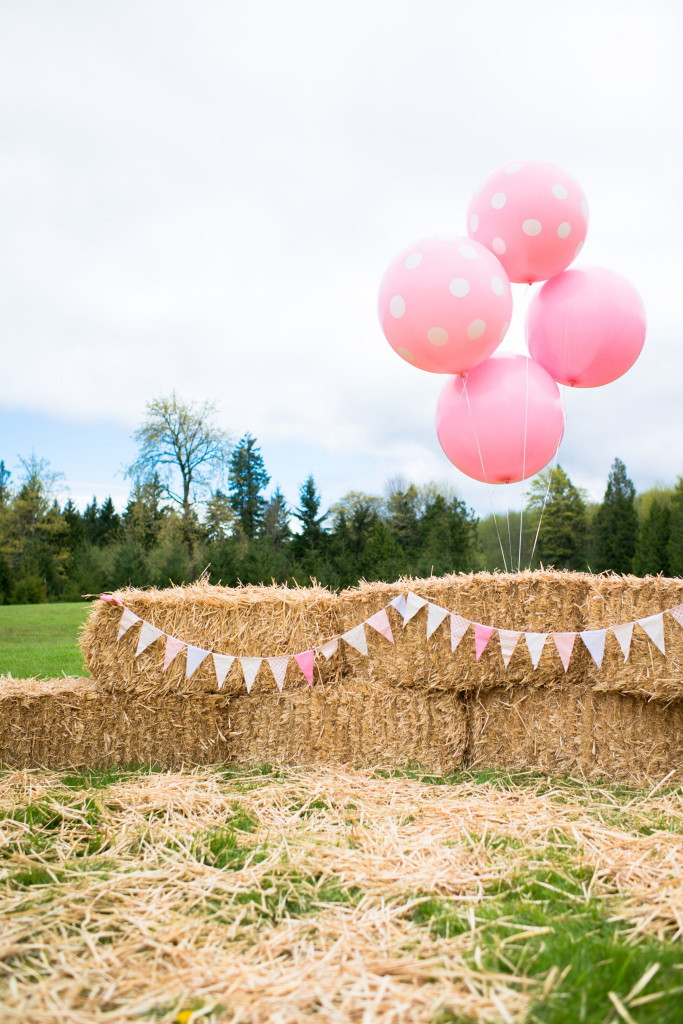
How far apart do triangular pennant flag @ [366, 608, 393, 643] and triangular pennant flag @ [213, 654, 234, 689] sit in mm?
1028

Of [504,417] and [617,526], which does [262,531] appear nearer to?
[617,526]

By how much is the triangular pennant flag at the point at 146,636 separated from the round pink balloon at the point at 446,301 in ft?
8.91

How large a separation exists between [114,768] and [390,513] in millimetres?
24973

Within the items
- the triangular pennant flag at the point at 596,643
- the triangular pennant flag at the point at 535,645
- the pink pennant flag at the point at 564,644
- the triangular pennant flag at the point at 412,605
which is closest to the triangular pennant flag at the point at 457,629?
the triangular pennant flag at the point at 412,605

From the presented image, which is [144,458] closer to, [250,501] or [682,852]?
[250,501]

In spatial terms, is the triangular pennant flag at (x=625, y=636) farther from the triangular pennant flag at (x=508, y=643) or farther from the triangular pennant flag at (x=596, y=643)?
the triangular pennant flag at (x=508, y=643)

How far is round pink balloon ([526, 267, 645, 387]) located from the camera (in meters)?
5.00

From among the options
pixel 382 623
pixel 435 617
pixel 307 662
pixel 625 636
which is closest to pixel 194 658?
pixel 307 662

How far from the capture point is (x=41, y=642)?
12609 millimetres

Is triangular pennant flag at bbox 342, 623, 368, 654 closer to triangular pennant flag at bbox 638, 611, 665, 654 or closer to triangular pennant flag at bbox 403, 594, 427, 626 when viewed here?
triangular pennant flag at bbox 403, 594, 427, 626

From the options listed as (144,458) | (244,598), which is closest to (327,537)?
(144,458)

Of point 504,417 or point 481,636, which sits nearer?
point 481,636

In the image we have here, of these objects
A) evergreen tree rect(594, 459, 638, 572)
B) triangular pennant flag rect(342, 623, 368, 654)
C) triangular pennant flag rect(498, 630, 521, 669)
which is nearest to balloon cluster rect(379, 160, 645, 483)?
triangular pennant flag rect(498, 630, 521, 669)

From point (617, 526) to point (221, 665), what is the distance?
24.1m
